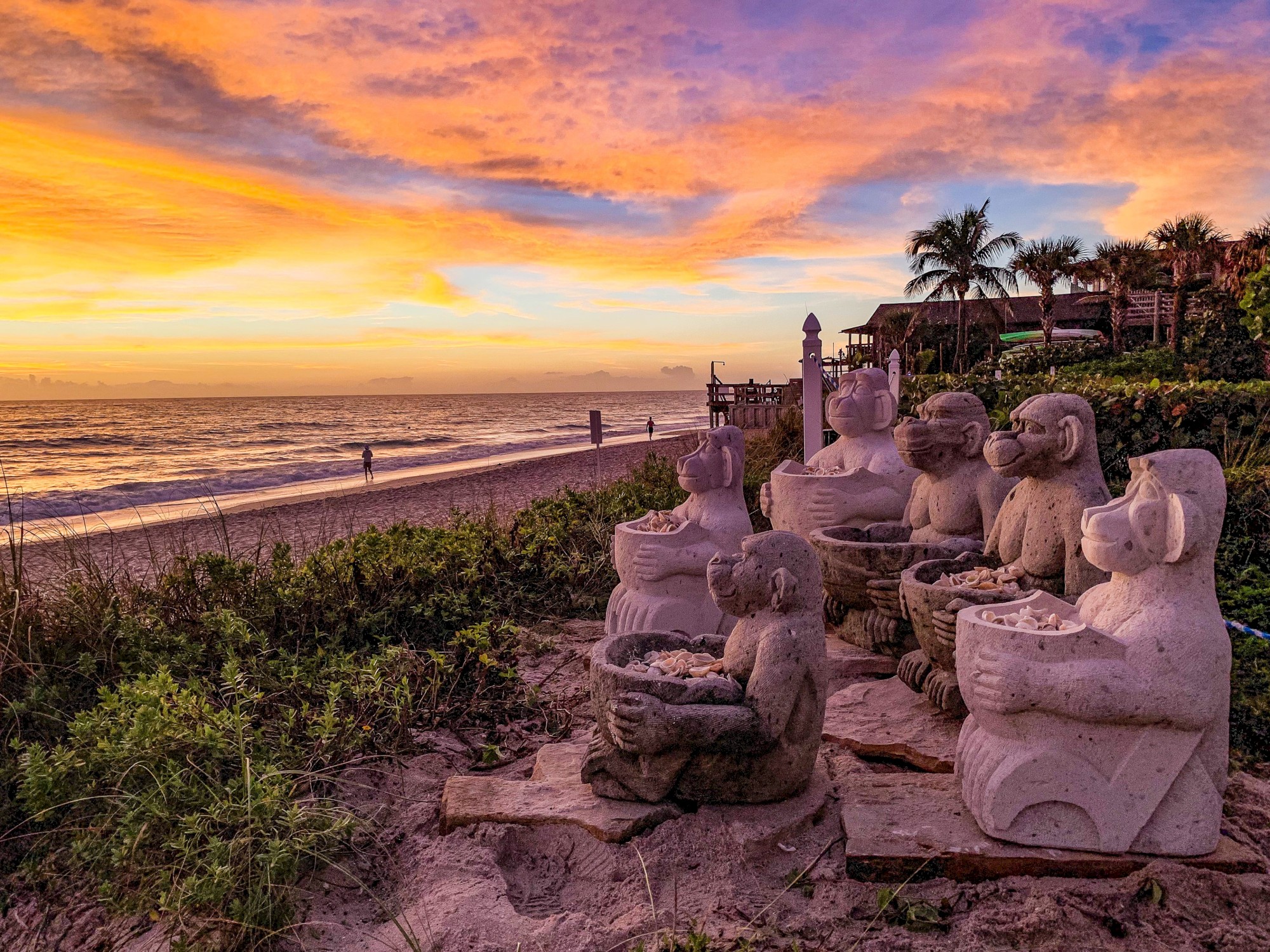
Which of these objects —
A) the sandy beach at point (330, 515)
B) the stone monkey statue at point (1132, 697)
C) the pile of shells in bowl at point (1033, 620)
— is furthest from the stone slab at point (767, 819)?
the sandy beach at point (330, 515)

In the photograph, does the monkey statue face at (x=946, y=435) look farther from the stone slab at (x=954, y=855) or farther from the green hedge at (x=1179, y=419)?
the green hedge at (x=1179, y=419)

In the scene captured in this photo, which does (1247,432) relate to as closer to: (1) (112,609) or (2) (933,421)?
(2) (933,421)

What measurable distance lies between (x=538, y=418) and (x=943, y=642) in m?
69.9

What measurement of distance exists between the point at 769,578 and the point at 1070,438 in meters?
1.52

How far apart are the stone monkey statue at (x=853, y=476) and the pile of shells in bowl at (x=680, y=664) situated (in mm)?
1946

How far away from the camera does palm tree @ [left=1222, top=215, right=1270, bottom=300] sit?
19875mm

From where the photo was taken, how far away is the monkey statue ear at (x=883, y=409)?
17.9 feet

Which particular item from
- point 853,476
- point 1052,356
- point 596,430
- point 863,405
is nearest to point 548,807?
point 853,476

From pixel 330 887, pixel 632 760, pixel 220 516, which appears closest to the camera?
pixel 330 887

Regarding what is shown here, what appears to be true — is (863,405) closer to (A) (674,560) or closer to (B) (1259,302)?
(A) (674,560)

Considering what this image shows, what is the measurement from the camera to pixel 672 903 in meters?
2.67

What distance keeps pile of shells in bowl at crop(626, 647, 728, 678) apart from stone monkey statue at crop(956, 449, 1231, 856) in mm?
979

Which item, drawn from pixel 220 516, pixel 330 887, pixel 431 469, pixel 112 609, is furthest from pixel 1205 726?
pixel 431 469

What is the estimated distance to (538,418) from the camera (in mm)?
72438
